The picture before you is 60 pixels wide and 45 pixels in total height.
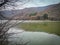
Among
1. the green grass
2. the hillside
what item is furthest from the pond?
the hillside

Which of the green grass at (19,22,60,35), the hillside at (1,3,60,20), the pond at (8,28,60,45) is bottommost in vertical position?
the pond at (8,28,60,45)

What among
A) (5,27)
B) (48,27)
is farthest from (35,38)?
(5,27)

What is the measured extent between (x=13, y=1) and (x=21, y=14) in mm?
237

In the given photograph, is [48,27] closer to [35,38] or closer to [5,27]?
[35,38]

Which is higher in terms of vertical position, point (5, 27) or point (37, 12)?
point (37, 12)

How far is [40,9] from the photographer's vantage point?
6.20 feet

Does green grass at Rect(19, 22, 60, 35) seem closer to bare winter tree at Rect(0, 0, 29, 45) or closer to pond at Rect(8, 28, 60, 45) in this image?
pond at Rect(8, 28, 60, 45)

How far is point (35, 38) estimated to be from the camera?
6.05 feet

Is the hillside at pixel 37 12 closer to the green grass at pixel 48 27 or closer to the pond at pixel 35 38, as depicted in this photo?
the green grass at pixel 48 27

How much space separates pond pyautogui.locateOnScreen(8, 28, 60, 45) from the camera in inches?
71.9

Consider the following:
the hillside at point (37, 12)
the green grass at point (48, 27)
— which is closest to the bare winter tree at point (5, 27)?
the hillside at point (37, 12)

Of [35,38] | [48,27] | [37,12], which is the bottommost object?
[35,38]

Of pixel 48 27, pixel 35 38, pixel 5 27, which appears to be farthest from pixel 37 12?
pixel 5 27

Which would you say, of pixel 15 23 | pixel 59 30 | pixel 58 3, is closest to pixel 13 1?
pixel 15 23
